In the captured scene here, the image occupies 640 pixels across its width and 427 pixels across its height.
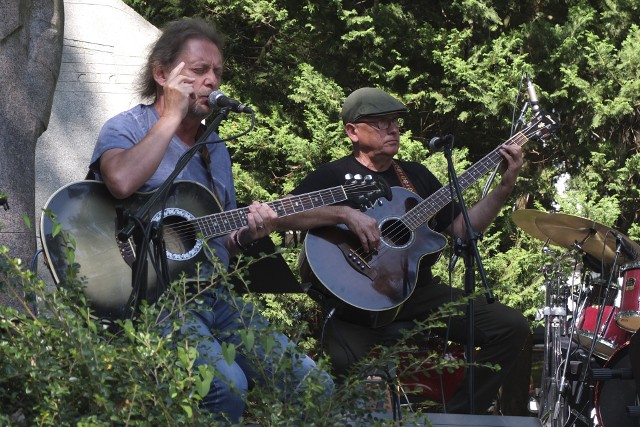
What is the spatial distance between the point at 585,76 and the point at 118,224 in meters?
5.59

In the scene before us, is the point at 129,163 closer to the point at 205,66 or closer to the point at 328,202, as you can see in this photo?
the point at 205,66

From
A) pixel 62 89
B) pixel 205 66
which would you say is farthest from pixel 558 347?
pixel 62 89

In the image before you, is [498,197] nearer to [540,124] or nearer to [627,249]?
[540,124]

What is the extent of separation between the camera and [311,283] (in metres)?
4.76

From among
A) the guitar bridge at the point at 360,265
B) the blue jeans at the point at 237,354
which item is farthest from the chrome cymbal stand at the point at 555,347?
the blue jeans at the point at 237,354

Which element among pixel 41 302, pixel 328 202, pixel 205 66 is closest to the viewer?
pixel 41 302

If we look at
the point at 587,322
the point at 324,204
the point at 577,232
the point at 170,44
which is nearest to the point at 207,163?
the point at 170,44

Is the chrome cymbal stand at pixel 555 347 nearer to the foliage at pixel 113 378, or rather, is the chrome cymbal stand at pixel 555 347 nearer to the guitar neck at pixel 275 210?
the guitar neck at pixel 275 210

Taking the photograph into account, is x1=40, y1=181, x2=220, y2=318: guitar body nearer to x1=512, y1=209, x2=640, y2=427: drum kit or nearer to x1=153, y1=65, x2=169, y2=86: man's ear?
x1=153, y1=65, x2=169, y2=86: man's ear

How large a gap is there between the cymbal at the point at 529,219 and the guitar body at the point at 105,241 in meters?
2.60

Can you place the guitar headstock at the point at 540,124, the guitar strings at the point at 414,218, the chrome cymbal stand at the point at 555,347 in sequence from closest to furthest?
the guitar strings at the point at 414,218 → the guitar headstock at the point at 540,124 → the chrome cymbal stand at the point at 555,347

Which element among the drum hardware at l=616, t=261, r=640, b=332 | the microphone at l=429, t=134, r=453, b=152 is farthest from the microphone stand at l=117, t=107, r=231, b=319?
the drum hardware at l=616, t=261, r=640, b=332

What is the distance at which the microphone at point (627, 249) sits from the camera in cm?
555

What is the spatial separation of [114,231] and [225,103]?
0.61 m
